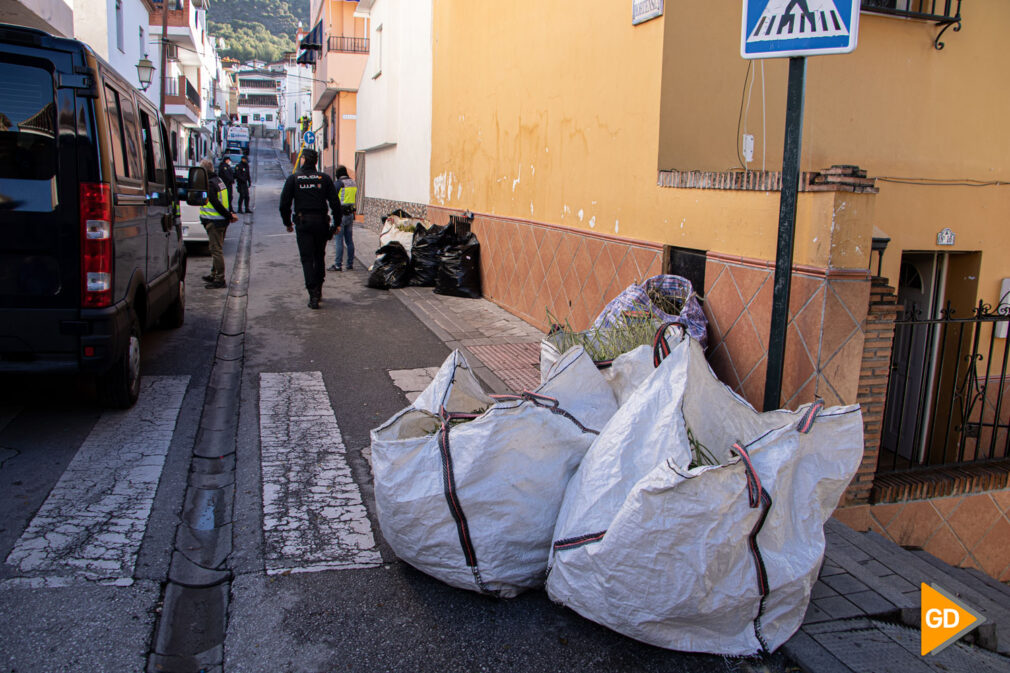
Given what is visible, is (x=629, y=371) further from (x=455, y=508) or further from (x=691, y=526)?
(x=691, y=526)

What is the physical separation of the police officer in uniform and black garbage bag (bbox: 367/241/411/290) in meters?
1.86

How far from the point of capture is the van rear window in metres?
4.70

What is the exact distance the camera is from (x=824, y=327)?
4340mm

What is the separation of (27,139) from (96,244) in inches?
27.9

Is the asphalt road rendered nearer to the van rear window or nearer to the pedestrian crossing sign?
the van rear window

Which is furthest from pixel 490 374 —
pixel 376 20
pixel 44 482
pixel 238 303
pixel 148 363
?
pixel 376 20

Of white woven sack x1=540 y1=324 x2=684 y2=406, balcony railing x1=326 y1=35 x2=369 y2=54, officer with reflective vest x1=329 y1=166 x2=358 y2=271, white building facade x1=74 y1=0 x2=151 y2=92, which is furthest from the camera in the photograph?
balcony railing x1=326 y1=35 x2=369 y2=54

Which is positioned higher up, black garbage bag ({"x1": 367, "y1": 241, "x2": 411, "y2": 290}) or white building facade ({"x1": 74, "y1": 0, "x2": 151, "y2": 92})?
white building facade ({"x1": 74, "y1": 0, "x2": 151, "y2": 92})

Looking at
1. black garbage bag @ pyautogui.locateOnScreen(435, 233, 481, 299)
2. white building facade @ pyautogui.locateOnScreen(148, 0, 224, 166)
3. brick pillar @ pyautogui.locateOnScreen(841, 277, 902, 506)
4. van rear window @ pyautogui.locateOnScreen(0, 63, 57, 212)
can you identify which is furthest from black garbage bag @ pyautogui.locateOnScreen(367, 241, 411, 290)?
white building facade @ pyautogui.locateOnScreen(148, 0, 224, 166)

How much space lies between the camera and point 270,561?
12.0 feet

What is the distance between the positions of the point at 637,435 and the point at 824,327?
183 cm

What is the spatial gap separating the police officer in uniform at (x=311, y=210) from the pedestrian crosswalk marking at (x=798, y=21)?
6774 millimetres

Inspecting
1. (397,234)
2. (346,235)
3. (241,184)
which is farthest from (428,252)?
(241,184)

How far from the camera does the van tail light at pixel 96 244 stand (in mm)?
4852
